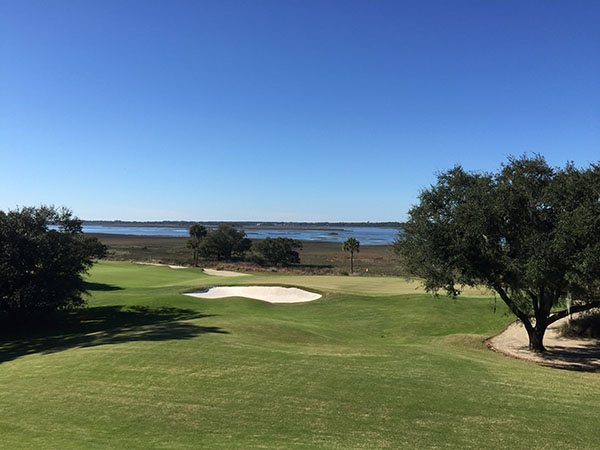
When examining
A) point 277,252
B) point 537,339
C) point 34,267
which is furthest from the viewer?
point 277,252

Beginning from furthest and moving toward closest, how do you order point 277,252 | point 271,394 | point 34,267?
1. point 277,252
2. point 34,267
3. point 271,394

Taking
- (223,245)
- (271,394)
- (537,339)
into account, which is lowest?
(537,339)

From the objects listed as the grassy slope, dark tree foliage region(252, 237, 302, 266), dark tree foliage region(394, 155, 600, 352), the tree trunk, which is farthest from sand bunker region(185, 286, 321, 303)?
dark tree foliage region(252, 237, 302, 266)

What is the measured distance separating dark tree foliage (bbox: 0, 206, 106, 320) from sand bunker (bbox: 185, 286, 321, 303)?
9.55 meters

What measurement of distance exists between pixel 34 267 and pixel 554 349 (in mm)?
30432

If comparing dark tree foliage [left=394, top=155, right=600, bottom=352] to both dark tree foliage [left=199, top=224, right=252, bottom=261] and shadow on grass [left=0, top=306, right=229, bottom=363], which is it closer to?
shadow on grass [left=0, top=306, right=229, bottom=363]

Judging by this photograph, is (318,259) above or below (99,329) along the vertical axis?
above

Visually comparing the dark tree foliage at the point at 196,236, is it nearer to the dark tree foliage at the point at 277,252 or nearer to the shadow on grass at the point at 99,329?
the dark tree foliage at the point at 277,252

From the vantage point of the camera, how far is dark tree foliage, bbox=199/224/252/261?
297ft

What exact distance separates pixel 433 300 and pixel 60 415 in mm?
24846

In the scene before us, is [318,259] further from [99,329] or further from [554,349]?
[99,329]

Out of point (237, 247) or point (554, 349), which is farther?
point (237, 247)

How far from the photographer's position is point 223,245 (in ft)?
299

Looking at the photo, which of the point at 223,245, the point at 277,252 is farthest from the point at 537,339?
Answer: the point at 223,245
